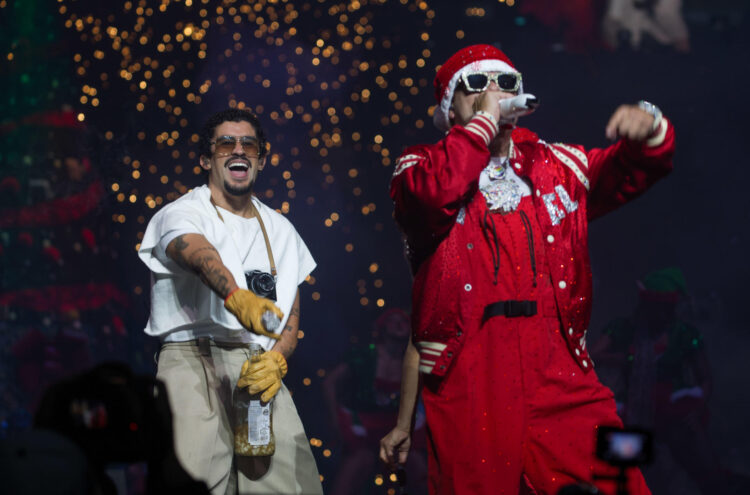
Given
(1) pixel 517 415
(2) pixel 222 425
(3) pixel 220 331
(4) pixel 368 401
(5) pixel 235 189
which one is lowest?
(4) pixel 368 401

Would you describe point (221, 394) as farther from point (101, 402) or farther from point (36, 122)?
point (36, 122)

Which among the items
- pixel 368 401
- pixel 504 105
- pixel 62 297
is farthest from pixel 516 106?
pixel 62 297

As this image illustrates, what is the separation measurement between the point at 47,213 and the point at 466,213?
13.7 feet

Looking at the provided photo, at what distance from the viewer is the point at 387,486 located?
536cm

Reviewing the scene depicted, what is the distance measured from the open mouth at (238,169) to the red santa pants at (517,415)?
1273mm

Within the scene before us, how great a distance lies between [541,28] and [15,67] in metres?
3.75

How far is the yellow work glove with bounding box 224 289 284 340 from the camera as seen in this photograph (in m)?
2.44

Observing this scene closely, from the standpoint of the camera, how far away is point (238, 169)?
3.32 metres

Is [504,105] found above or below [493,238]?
above

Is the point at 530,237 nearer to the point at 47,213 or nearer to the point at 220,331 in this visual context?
the point at 220,331

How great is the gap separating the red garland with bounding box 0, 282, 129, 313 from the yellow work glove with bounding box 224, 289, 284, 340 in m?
3.45

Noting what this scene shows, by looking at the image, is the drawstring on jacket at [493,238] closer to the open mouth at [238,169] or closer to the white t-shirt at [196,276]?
the white t-shirt at [196,276]

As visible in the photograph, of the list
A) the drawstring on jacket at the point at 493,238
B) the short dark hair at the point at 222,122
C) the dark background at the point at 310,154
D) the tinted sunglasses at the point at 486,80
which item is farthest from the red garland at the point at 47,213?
the drawstring on jacket at the point at 493,238

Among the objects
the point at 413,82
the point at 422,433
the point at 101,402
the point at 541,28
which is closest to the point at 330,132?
the point at 413,82
